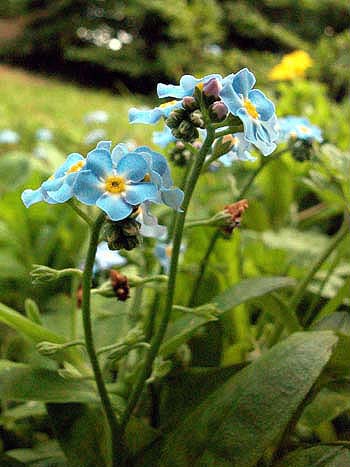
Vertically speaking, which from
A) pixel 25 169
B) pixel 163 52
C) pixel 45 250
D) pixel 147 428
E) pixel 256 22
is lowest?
pixel 163 52

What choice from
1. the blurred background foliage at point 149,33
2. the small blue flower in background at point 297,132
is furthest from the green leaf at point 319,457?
the blurred background foliage at point 149,33

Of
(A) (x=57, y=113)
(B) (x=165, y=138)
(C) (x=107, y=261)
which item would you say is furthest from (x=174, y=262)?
(A) (x=57, y=113)

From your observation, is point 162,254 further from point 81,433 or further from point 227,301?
point 81,433

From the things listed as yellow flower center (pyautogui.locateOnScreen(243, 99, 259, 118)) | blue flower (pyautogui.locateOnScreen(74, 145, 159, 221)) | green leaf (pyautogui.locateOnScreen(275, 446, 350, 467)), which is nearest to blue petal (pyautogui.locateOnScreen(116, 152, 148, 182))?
blue flower (pyautogui.locateOnScreen(74, 145, 159, 221))

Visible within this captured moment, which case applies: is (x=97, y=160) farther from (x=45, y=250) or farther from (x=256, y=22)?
(x=256, y=22)

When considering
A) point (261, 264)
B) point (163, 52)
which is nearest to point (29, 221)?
point (261, 264)

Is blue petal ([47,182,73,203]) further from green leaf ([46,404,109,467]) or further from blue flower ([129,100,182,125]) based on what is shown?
green leaf ([46,404,109,467])
